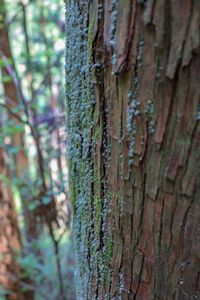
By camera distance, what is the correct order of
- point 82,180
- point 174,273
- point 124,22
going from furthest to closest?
point 82,180 → point 174,273 → point 124,22

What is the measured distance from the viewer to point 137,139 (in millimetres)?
501

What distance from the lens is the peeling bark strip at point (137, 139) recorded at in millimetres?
428

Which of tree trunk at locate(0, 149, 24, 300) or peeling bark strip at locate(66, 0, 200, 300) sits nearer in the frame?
peeling bark strip at locate(66, 0, 200, 300)

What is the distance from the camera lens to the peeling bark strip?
43cm

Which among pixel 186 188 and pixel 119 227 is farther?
pixel 119 227

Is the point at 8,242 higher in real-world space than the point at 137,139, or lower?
lower

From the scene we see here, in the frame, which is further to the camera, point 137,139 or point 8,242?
point 8,242

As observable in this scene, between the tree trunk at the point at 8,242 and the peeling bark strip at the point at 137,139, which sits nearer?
the peeling bark strip at the point at 137,139

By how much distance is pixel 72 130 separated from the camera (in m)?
0.69

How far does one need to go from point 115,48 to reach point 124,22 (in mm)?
39

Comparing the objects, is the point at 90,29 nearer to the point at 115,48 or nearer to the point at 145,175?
the point at 115,48

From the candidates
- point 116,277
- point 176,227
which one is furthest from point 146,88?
point 116,277

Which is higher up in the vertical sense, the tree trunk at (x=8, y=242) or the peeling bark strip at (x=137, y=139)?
the peeling bark strip at (x=137, y=139)

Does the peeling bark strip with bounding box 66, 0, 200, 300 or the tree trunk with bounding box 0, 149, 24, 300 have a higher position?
the peeling bark strip with bounding box 66, 0, 200, 300
